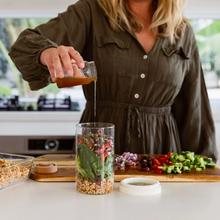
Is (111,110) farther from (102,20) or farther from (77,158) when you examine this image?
(77,158)

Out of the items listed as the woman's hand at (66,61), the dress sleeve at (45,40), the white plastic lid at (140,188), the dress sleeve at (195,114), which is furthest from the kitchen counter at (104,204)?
the dress sleeve at (195,114)

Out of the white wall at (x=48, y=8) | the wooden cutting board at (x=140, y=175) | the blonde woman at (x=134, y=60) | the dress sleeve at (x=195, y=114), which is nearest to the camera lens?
the wooden cutting board at (x=140, y=175)

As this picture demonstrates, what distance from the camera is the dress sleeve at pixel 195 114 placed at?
1.67 meters

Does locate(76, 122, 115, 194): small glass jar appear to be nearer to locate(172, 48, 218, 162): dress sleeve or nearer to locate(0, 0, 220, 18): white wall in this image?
locate(172, 48, 218, 162): dress sleeve

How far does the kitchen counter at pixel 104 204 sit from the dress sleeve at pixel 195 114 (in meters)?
0.65

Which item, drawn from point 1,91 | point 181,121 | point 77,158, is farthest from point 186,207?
point 1,91

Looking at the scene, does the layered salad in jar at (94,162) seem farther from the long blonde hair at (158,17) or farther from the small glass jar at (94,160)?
the long blonde hair at (158,17)

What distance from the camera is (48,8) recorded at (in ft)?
8.53

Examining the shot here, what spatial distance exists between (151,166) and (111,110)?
1.43 feet

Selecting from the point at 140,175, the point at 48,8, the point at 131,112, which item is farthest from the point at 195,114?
the point at 48,8

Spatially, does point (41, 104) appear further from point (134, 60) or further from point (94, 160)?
point (94, 160)

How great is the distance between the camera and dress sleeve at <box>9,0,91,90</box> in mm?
1227

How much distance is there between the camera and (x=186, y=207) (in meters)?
0.86

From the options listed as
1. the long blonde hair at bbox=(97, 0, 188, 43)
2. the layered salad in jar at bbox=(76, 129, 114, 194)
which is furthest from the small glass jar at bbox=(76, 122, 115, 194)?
the long blonde hair at bbox=(97, 0, 188, 43)
